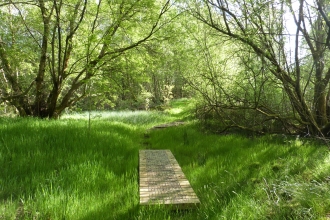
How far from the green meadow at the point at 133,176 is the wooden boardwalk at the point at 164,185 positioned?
0.37 ft

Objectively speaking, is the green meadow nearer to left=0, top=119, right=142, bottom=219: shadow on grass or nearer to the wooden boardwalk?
left=0, top=119, right=142, bottom=219: shadow on grass

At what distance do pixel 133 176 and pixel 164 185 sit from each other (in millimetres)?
722

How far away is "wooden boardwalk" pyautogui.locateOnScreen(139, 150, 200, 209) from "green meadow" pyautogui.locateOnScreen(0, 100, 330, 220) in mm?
112

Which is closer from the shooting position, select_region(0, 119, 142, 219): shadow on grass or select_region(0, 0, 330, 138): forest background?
select_region(0, 119, 142, 219): shadow on grass

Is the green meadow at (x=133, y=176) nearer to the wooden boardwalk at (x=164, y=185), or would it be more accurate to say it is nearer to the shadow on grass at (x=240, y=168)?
the shadow on grass at (x=240, y=168)

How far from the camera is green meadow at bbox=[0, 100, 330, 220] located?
8.00 ft

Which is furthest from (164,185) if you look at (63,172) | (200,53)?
(200,53)

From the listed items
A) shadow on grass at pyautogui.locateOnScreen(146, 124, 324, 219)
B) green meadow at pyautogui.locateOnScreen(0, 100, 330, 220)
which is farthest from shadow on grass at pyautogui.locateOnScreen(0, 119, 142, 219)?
shadow on grass at pyautogui.locateOnScreen(146, 124, 324, 219)

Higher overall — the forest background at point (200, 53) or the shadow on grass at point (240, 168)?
the forest background at point (200, 53)

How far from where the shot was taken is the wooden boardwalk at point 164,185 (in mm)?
2658

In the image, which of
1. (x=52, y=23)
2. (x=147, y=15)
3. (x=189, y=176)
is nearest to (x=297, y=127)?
(x=189, y=176)

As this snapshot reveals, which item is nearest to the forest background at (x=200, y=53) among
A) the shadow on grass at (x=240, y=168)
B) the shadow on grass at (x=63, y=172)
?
the shadow on grass at (x=240, y=168)

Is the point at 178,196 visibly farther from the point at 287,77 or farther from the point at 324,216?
the point at 287,77

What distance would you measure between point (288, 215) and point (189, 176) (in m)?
1.85
